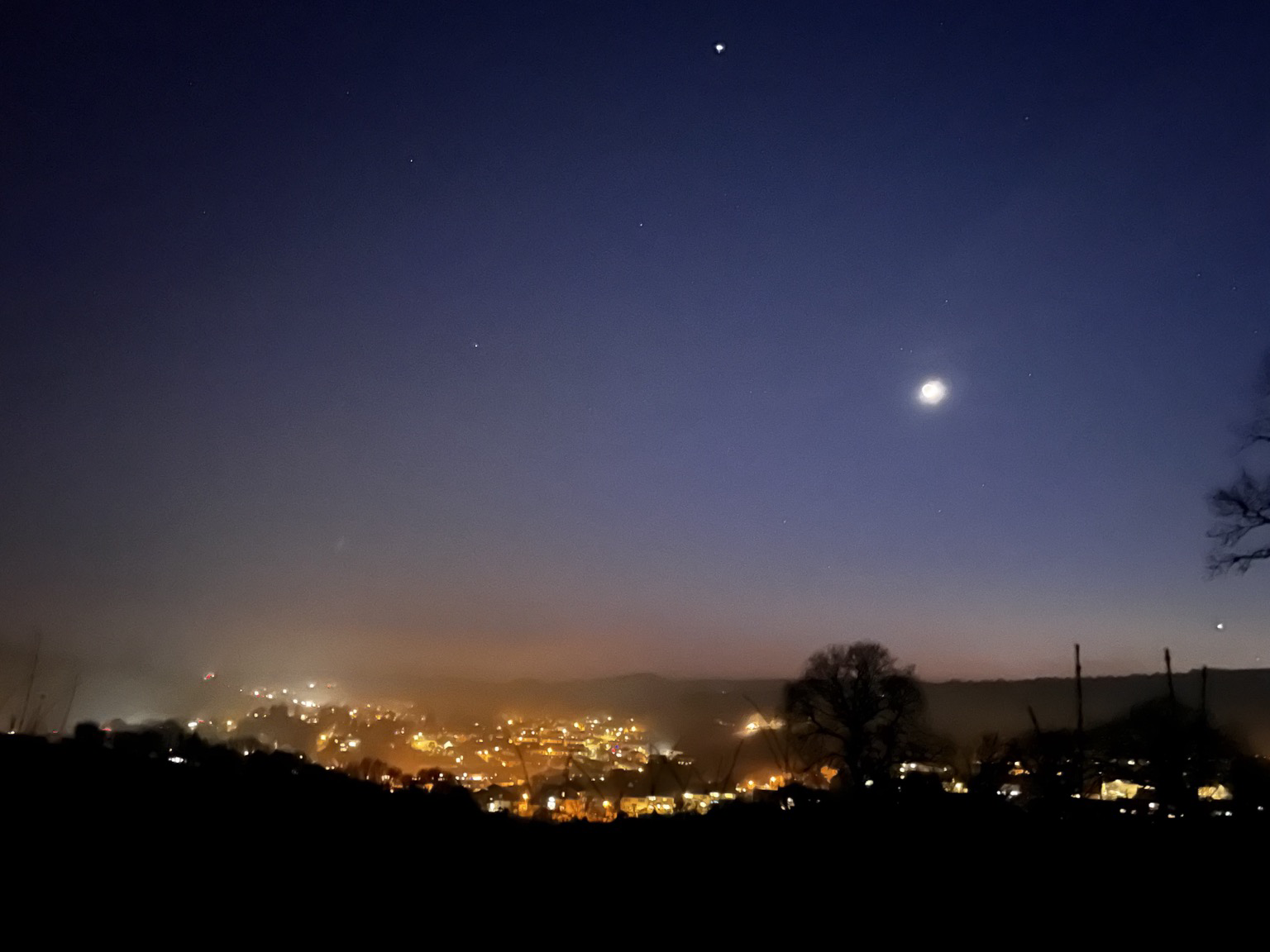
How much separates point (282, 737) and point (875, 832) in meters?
67.2

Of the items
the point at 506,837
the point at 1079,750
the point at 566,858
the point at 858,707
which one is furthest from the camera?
the point at 858,707

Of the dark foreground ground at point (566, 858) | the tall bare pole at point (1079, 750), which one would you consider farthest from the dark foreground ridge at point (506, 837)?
the tall bare pole at point (1079, 750)

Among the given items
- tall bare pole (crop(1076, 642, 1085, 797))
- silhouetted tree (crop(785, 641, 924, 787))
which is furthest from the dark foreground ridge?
silhouetted tree (crop(785, 641, 924, 787))

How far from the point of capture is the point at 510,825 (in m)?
11.8

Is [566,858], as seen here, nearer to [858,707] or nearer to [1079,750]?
[1079,750]

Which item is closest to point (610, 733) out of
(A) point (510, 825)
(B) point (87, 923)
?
(A) point (510, 825)

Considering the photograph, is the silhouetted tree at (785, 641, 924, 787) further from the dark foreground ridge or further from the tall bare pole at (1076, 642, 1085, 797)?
the dark foreground ridge

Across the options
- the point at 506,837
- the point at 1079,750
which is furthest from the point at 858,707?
the point at 506,837

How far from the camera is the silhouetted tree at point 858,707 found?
32.7 m

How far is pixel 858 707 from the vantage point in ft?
109

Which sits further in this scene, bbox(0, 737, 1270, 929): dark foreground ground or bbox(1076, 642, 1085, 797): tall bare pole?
bbox(1076, 642, 1085, 797): tall bare pole

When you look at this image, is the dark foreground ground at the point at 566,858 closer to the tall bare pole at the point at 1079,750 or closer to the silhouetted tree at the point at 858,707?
the tall bare pole at the point at 1079,750

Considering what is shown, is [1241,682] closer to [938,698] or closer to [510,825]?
[938,698]

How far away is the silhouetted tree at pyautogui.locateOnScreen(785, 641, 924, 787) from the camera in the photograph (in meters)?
32.7
